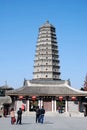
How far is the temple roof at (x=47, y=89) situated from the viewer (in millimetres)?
43250

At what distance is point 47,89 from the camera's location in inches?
1806

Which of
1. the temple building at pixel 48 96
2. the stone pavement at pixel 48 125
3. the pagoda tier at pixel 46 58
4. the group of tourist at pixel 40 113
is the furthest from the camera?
the pagoda tier at pixel 46 58

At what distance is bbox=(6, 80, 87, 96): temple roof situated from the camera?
1703 inches

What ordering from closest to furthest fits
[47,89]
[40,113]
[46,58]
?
[40,113] < [47,89] < [46,58]

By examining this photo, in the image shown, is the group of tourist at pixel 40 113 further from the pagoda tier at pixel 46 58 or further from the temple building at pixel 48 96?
the pagoda tier at pixel 46 58

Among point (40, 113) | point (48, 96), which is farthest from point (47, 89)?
point (40, 113)

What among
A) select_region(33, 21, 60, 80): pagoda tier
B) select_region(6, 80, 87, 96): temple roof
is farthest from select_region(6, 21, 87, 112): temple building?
select_region(33, 21, 60, 80): pagoda tier

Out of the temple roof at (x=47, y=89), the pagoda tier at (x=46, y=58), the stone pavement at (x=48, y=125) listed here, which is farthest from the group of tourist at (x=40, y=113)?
the pagoda tier at (x=46, y=58)


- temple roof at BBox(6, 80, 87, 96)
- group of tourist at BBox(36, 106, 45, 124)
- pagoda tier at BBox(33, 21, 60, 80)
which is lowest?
group of tourist at BBox(36, 106, 45, 124)

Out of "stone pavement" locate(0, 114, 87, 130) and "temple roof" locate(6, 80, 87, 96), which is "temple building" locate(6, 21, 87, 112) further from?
"stone pavement" locate(0, 114, 87, 130)

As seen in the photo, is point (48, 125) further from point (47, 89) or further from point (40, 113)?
point (47, 89)

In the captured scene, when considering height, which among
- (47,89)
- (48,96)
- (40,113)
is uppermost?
(47,89)

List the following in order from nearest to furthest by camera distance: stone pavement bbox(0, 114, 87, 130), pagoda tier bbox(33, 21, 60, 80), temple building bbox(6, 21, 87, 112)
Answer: stone pavement bbox(0, 114, 87, 130) < temple building bbox(6, 21, 87, 112) < pagoda tier bbox(33, 21, 60, 80)

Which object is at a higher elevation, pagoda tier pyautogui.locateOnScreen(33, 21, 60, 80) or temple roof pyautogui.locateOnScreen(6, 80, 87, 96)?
pagoda tier pyautogui.locateOnScreen(33, 21, 60, 80)
